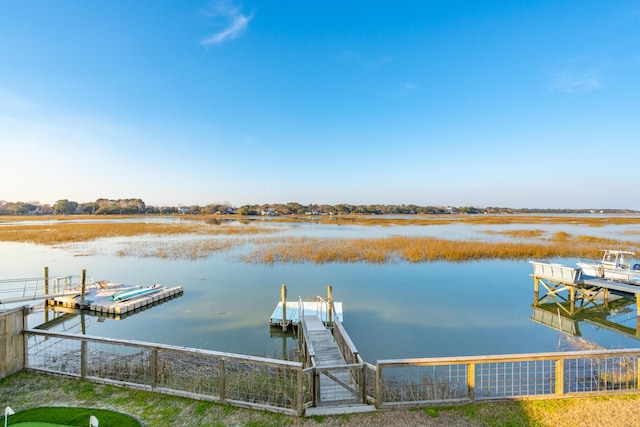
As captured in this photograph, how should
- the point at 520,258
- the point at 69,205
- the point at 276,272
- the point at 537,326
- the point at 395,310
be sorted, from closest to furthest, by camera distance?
1. the point at 537,326
2. the point at 395,310
3. the point at 276,272
4. the point at 520,258
5. the point at 69,205

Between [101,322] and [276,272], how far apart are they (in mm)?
11331

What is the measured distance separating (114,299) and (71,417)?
43.6 ft

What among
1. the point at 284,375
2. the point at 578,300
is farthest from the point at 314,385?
the point at 578,300

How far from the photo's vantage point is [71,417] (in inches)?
195

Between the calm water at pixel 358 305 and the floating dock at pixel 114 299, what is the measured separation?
56 cm

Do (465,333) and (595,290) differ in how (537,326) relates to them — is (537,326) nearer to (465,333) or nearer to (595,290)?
(465,333)

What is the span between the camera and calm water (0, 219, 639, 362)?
12.0 metres

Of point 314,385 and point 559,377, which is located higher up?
point 559,377

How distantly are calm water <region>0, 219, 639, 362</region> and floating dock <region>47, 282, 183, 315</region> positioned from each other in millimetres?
560

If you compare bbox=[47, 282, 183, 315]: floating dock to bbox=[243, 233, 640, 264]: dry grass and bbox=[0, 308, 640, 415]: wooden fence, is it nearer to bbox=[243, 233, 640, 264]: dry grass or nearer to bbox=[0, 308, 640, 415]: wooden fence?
bbox=[0, 308, 640, 415]: wooden fence

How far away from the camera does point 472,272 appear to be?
77.4 ft

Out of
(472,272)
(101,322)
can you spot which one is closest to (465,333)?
(472,272)

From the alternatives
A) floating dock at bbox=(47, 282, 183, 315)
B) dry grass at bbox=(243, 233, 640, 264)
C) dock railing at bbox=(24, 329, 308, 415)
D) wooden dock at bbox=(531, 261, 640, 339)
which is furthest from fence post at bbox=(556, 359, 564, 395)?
dry grass at bbox=(243, 233, 640, 264)

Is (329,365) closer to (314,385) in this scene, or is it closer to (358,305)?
(314,385)
